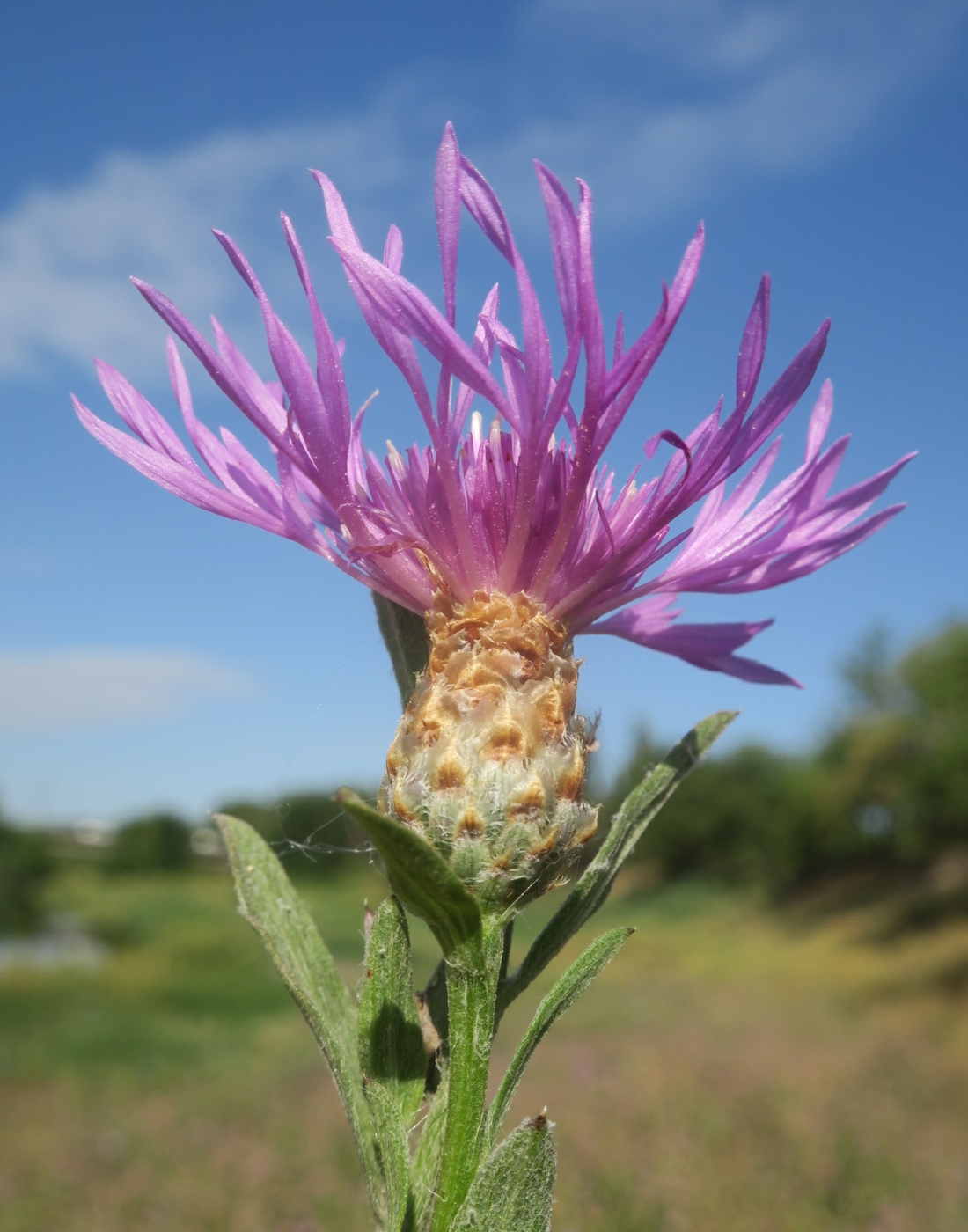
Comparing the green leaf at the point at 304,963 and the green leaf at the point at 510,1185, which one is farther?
the green leaf at the point at 304,963

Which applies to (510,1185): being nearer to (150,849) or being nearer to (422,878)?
(422,878)

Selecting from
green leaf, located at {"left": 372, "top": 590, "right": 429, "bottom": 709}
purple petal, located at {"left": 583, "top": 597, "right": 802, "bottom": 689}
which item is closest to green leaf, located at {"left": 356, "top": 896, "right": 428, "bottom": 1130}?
green leaf, located at {"left": 372, "top": 590, "right": 429, "bottom": 709}

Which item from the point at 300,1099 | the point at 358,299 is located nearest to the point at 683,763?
the point at 358,299

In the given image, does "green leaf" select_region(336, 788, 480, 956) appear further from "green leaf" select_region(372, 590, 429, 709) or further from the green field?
the green field

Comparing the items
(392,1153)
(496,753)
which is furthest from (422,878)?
(392,1153)

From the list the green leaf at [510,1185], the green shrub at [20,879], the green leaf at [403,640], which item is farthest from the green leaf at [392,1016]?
the green shrub at [20,879]

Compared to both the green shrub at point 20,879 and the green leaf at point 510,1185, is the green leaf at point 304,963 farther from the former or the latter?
the green shrub at point 20,879
